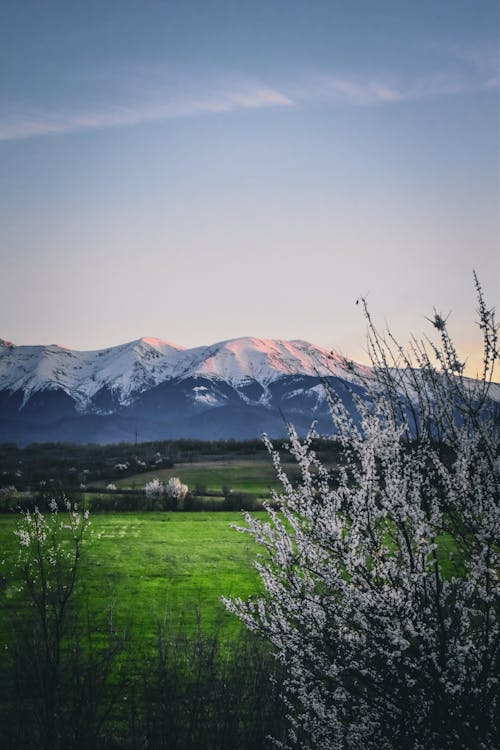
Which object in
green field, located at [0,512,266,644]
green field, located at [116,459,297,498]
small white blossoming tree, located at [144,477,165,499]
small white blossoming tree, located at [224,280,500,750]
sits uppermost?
A: small white blossoming tree, located at [224,280,500,750]

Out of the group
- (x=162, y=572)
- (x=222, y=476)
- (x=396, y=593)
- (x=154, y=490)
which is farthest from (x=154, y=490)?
(x=396, y=593)

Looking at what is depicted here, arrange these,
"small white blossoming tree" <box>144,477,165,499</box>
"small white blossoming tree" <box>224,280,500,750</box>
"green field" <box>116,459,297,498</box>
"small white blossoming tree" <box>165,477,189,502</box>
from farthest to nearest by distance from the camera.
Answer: "green field" <box>116,459,297,498</box>, "small white blossoming tree" <box>144,477,165,499</box>, "small white blossoming tree" <box>165,477,189,502</box>, "small white blossoming tree" <box>224,280,500,750</box>

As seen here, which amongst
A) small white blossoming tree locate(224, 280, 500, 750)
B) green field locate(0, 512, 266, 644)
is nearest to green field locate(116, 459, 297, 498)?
green field locate(0, 512, 266, 644)

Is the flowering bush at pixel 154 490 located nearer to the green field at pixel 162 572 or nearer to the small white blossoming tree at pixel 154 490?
the small white blossoming tree at pixel 154 490

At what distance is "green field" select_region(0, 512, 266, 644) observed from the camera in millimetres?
11852

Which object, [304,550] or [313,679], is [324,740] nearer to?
[313,679]

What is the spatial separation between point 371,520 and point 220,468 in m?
48.1

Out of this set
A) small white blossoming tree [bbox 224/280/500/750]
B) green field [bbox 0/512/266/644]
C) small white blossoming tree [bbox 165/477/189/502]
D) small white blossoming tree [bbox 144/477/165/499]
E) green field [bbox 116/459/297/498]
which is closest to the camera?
small white blossoming tree [bbox 224/280/500/750]

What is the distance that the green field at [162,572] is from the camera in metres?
11.9

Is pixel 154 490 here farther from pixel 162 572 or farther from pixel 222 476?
pixel 162 572

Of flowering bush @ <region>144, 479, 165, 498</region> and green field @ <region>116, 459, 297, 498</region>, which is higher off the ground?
flowering bush @ <region>144, 479, 165, 498</region>

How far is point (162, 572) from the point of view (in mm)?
16109

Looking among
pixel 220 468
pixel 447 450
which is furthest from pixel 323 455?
pixel 447 450

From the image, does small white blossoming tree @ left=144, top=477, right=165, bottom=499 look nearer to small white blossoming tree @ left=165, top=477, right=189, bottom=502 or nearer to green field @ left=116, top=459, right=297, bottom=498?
small white blossoming tree @ left=165, top=477, right=189, bottom=502
